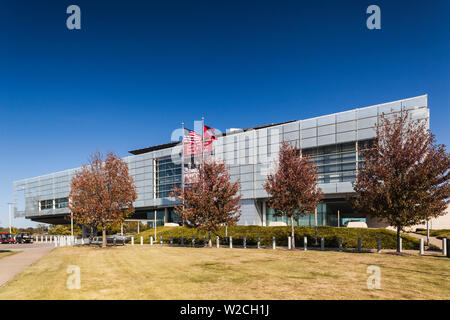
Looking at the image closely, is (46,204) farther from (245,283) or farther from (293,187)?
(245,283)

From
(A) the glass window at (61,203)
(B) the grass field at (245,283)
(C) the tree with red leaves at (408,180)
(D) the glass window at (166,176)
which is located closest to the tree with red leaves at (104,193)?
(B) the grass field at (245,283)

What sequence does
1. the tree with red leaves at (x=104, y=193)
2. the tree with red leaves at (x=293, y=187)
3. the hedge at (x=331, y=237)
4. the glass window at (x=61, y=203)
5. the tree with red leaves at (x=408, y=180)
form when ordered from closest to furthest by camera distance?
1. the tree with red leaves at (x=408, y=180)
2. the tree with red leaves at (x=293, y=187)
3. the hedge at (x=331, y=237)
4. the tree with red leaves at (x=104, y=193)
5. the glass window at (x=61, y=203)

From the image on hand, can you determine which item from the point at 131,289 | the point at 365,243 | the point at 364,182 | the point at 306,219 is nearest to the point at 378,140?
the point at 364,182

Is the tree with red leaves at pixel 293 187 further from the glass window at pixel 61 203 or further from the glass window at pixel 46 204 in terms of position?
the glass window at pixel 46 204

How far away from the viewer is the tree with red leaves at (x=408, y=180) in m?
19.0

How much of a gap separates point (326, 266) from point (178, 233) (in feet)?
96.5

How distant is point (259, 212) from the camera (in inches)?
2016

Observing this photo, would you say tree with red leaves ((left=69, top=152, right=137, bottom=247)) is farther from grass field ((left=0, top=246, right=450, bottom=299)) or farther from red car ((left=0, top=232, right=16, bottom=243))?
red car ((left=0, top=232, right=16, bottom=243))

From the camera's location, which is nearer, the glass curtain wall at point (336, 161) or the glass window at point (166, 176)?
the glass curtain wall at point (336, 161)

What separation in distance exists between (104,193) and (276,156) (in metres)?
25.6

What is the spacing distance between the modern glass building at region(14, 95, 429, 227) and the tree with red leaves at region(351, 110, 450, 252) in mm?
12070

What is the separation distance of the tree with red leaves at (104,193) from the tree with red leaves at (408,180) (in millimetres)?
21973
